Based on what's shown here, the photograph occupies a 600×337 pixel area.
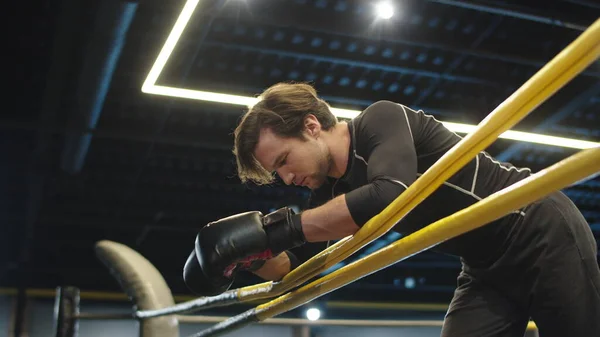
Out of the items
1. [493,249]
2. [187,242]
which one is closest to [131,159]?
[187,242]

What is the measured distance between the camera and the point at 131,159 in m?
5.28

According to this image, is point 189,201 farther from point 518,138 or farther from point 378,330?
point 378,330

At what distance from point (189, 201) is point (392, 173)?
4.97 metres

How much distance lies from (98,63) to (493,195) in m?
2.85

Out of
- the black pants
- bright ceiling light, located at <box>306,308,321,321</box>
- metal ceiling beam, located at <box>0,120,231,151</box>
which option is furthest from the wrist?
bright ceiling light, located at <box>306,308,321,321</box>

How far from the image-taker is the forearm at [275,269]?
1.70 metres

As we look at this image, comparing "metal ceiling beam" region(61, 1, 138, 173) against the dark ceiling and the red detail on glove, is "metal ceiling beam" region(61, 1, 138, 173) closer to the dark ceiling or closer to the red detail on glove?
the dark ceiling

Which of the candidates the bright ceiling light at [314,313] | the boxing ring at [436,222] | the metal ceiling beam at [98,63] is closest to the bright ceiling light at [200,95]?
the metal ceiling beam at [98,63]

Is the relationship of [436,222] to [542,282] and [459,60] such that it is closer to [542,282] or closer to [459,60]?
[542,282]

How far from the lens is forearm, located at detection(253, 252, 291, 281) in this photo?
170cm

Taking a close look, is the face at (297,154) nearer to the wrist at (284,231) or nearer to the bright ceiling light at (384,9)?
the wrist at (284,231)

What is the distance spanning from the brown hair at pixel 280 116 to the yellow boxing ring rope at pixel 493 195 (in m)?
0.35

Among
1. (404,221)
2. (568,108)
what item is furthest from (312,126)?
(568,108)

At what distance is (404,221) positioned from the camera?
1576 millimetres
